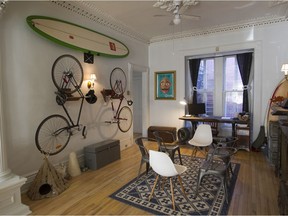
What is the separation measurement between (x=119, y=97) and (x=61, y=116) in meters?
1.62

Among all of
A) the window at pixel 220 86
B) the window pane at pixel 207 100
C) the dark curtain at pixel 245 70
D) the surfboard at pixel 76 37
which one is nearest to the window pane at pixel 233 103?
the window at pixel 220 86

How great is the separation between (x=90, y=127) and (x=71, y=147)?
58cm

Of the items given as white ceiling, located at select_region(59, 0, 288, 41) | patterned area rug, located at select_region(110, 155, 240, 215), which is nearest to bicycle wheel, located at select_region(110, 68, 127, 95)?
white ceiling, located at select_region(59, 0, 288, 41)

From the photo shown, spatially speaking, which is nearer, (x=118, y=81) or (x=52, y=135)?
(x=52, y=135)

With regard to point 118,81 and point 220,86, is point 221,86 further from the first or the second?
point 118,81

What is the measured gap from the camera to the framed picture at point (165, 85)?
231 inches

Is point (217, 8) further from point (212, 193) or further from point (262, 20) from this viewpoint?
point (212, 193)

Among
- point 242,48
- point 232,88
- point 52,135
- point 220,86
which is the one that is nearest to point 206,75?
point 220,86

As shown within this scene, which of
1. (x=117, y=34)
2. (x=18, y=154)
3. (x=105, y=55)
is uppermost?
(x=117, y=34)

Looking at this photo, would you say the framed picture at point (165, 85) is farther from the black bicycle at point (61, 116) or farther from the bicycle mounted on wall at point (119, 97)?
the black bicycle at point (61, 116)

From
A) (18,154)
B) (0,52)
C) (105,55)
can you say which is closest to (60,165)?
(18,154)

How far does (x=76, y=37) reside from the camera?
11.7 feet

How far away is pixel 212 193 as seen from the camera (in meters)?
2.73

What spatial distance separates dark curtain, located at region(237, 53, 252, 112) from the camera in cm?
498
